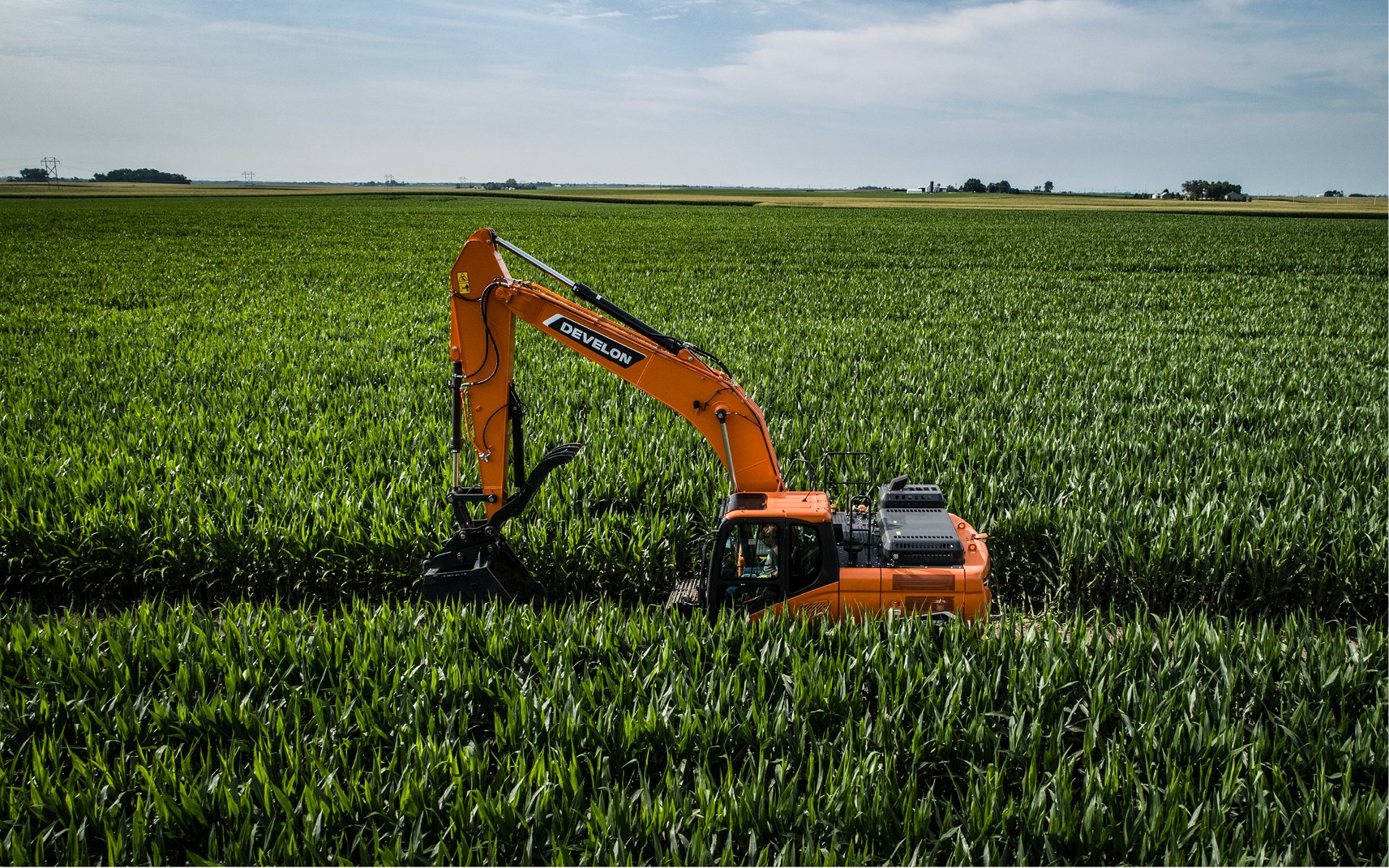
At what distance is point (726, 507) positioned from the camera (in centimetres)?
612

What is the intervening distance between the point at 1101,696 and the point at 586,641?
2.82m

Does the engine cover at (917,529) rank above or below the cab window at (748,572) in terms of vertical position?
above

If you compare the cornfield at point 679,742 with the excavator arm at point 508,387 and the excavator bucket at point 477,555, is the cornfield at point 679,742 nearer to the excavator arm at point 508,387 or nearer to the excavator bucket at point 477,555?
the excavator bucket at point 477,555

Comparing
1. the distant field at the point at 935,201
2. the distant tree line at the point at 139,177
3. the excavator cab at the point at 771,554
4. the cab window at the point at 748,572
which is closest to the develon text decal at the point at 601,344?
the excavator cab at the point at 771,554

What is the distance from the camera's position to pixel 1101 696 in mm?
4352

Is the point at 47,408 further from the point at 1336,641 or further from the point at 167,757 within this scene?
the point at 1336,641

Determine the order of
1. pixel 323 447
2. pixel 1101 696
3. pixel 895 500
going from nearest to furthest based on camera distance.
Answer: pixel 1101 696, pixel 895 500, pixel 323 447

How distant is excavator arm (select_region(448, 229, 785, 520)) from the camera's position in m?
5.82

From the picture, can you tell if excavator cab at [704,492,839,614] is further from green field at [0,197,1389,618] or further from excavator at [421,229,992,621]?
green field at [0,197,1389,618]

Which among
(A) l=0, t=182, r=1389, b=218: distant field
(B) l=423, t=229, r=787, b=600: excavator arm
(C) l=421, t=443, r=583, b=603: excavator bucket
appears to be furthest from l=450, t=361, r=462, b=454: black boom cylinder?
(A) l=0, t=182, r=1389, b=218: distant field

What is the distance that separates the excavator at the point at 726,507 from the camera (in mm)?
5652

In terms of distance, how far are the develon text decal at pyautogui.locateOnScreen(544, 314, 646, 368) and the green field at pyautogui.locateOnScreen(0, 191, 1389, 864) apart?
1.67 metres

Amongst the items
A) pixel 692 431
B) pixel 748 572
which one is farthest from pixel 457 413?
pixel 692 431

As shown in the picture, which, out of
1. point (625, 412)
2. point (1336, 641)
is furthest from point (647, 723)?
point (625, 412)
